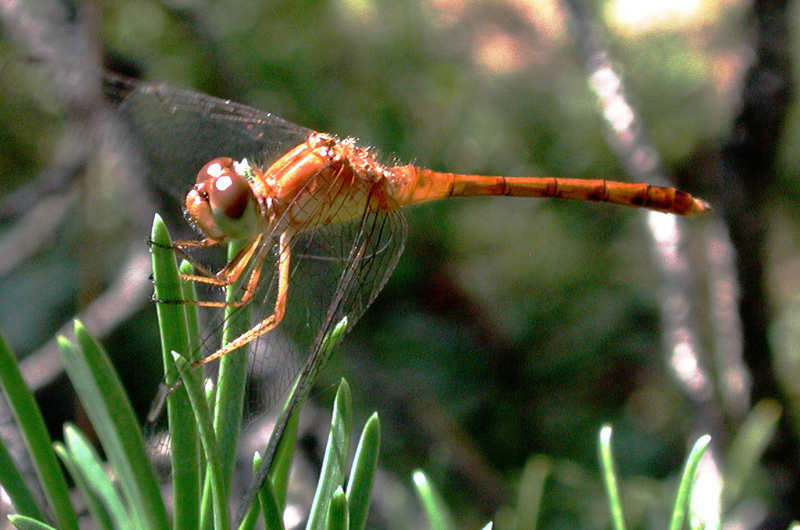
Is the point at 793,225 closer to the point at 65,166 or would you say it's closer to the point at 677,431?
the point at 677,431

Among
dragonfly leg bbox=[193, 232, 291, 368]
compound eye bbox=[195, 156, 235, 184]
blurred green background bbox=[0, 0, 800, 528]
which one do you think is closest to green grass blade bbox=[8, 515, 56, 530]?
dragonfly leg bbox=[193, 232, 291, 368]

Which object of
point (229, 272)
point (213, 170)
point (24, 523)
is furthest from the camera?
point (213, 170)

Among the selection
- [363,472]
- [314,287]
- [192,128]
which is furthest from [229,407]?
[192,128]

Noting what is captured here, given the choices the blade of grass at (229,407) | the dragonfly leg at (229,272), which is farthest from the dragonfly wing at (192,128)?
the blade of grass at (229,407)

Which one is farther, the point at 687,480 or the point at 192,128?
the point at 192,128

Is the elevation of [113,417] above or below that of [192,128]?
below

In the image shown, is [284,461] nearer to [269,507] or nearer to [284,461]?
[284,461]
